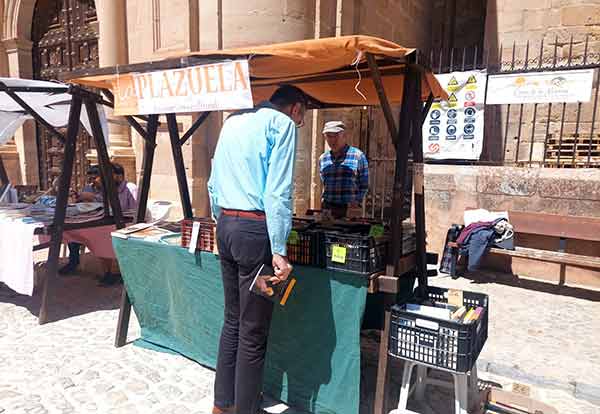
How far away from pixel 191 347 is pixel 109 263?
2513 millimetres

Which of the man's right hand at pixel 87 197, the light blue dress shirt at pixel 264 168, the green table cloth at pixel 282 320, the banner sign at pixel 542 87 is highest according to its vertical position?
the banner sign at pixel 542 87

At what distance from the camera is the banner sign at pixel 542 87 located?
5.54 metres

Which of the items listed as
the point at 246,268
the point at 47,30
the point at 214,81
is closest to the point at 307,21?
the point at 214,81

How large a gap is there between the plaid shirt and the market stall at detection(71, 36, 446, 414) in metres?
0.76

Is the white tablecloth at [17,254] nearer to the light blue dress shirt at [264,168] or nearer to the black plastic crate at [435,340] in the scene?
the light blue dress shirt at [264,168]

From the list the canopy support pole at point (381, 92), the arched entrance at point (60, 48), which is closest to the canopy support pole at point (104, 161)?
the canopy support pole at point (381, 92)

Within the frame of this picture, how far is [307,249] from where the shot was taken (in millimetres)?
2574

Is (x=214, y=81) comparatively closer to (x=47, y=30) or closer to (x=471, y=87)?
(x=471, y=87)

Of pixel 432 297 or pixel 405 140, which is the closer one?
pixel 405 140

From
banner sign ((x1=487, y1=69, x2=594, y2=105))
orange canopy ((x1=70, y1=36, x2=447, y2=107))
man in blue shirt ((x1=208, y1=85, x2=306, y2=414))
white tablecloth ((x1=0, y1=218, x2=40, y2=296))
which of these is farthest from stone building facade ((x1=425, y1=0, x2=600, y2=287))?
white tablecloth ((x1=0, y1=218, x2=40, y2=296))

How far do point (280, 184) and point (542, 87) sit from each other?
505cm

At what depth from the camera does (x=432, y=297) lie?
293 centimetres

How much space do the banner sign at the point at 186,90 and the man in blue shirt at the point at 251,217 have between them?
19 centimetres

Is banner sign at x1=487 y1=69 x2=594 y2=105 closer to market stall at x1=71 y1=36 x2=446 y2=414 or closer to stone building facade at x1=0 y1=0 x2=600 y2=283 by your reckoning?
stone building facade at x1=0 y1=0 x2=600 y2=283
